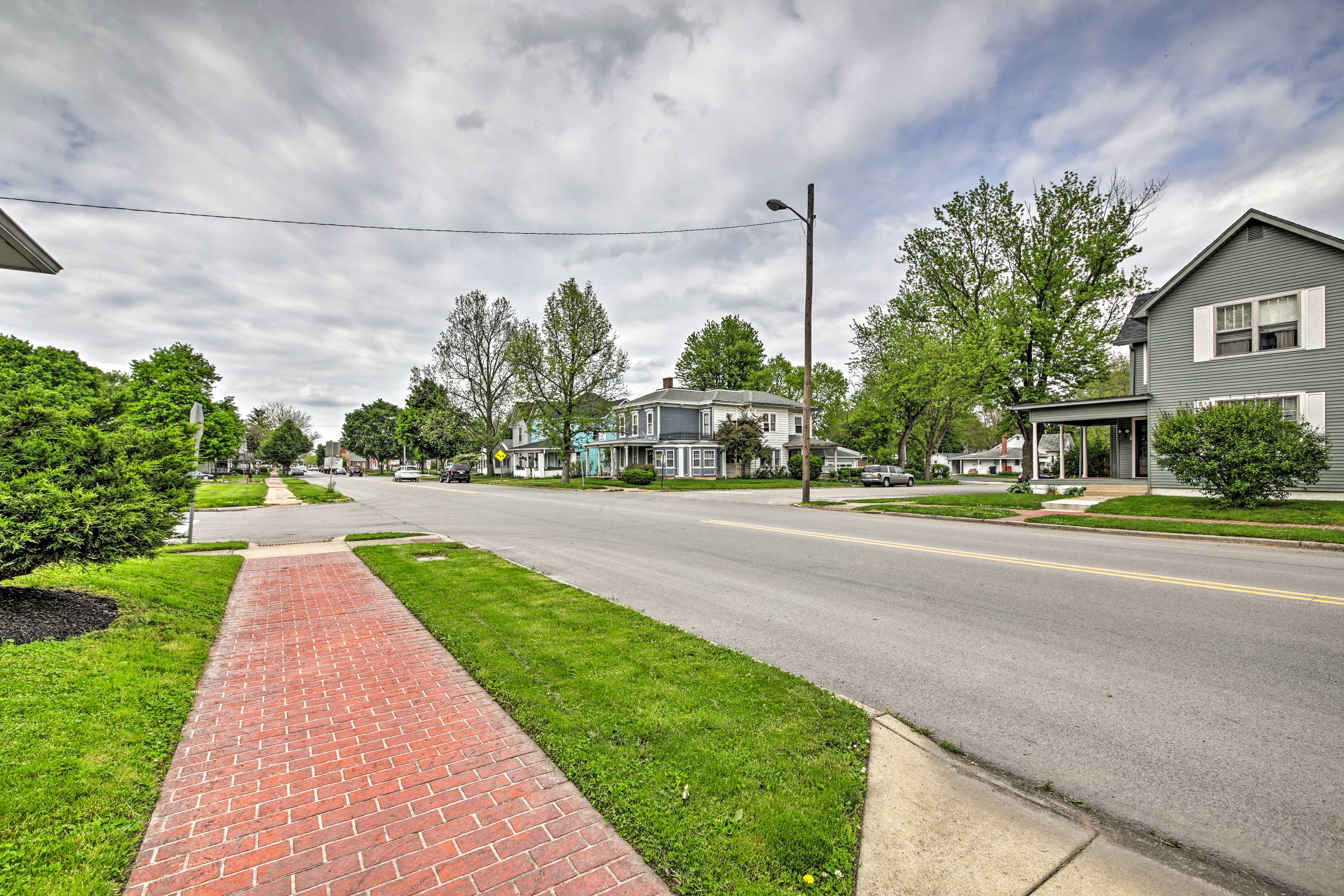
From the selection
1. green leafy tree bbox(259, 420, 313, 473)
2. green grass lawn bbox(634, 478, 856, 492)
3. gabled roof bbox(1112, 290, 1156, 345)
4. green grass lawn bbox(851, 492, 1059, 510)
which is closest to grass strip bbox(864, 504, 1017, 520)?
green grass lawn bbox(851, 492, 1059, 510)

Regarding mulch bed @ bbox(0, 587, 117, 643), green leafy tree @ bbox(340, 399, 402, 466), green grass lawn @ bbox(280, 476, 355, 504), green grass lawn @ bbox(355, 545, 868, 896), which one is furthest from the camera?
green leafy tree @ bbox(340, 399, 402, 466)

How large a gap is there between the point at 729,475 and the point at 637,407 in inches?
366

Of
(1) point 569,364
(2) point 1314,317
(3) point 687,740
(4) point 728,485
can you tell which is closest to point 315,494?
(1) point 569,364

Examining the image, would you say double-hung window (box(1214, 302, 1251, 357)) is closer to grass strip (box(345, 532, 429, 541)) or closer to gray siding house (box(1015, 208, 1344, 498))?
gray siding house (box(1015, 208, 1344, 498))

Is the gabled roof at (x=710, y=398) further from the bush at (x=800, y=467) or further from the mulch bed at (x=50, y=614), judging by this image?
the mulch bed at (x=50, y=614)

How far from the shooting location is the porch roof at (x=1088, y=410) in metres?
20.1

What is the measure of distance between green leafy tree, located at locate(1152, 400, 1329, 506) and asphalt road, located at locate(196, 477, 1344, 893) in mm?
4437

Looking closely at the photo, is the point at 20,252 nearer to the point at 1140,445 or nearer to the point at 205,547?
the point at 205,547

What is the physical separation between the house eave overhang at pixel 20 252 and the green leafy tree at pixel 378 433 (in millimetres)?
87709

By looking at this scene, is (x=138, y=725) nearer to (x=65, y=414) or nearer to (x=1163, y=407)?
(x=65, y=414)

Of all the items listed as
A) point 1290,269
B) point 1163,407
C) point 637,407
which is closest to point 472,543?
point 1163,407

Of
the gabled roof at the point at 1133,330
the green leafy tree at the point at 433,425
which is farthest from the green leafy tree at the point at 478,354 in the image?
the gabled roof at the point at 1133,330

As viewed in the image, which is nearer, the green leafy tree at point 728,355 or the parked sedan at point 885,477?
the parked sedan at point 885,477

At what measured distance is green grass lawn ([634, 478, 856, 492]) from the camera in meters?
35.4
